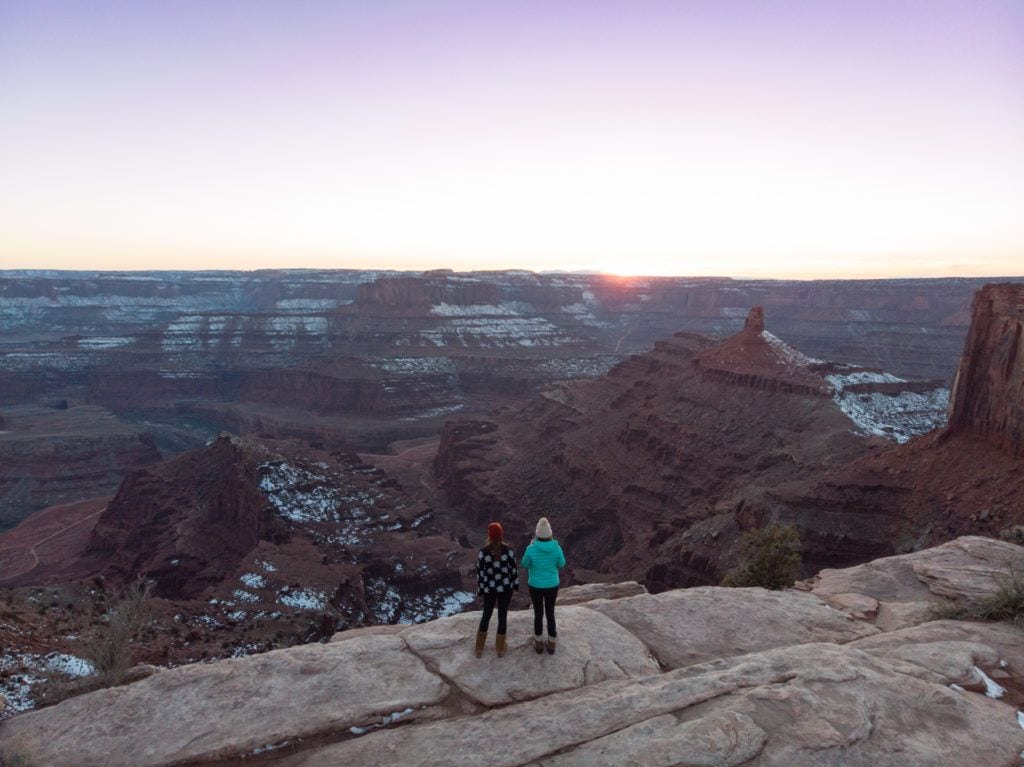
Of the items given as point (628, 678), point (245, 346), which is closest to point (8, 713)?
point (628, 678)

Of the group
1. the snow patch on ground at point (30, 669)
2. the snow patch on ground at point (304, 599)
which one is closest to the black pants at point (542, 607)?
the snow patch on ground at point (30, 669)

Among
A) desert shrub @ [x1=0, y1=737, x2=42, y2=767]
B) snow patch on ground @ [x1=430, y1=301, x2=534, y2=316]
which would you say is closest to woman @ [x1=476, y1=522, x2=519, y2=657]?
desert shrub @ [x1=0, y1=737, x2=42, y2=767]

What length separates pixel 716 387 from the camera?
54.0m

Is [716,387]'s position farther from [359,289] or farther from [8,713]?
[359,289]

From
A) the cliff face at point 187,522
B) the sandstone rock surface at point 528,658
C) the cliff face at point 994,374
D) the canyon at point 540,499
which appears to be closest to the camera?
the sandstone rock surface at point 528,658

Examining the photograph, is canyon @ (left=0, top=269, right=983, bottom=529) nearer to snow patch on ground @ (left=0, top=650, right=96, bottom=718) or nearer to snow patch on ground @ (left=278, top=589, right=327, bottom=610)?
snow patch on ground @ (left=278, top=589, right=327, bottom=610)

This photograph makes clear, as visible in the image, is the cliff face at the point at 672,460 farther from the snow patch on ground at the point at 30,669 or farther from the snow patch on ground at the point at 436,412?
the snow patch on ground at the point at 436,412

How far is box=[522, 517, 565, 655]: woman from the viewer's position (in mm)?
8891

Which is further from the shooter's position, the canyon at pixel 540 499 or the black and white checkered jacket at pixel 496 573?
the canyon at pixel 540 499

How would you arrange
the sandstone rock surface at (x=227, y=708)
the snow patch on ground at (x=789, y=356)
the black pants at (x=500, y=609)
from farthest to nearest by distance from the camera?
the snow patch on ground at (x=789, y=356)
the black pants at (x=500, y=609)
the sandstone rock surface at (x=227, y=708)

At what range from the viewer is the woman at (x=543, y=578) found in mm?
8891

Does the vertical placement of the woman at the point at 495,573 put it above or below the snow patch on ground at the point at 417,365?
above

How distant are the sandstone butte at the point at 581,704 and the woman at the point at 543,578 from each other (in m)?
0.31

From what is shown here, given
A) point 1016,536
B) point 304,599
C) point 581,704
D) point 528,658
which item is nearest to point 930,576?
point 1016,536
